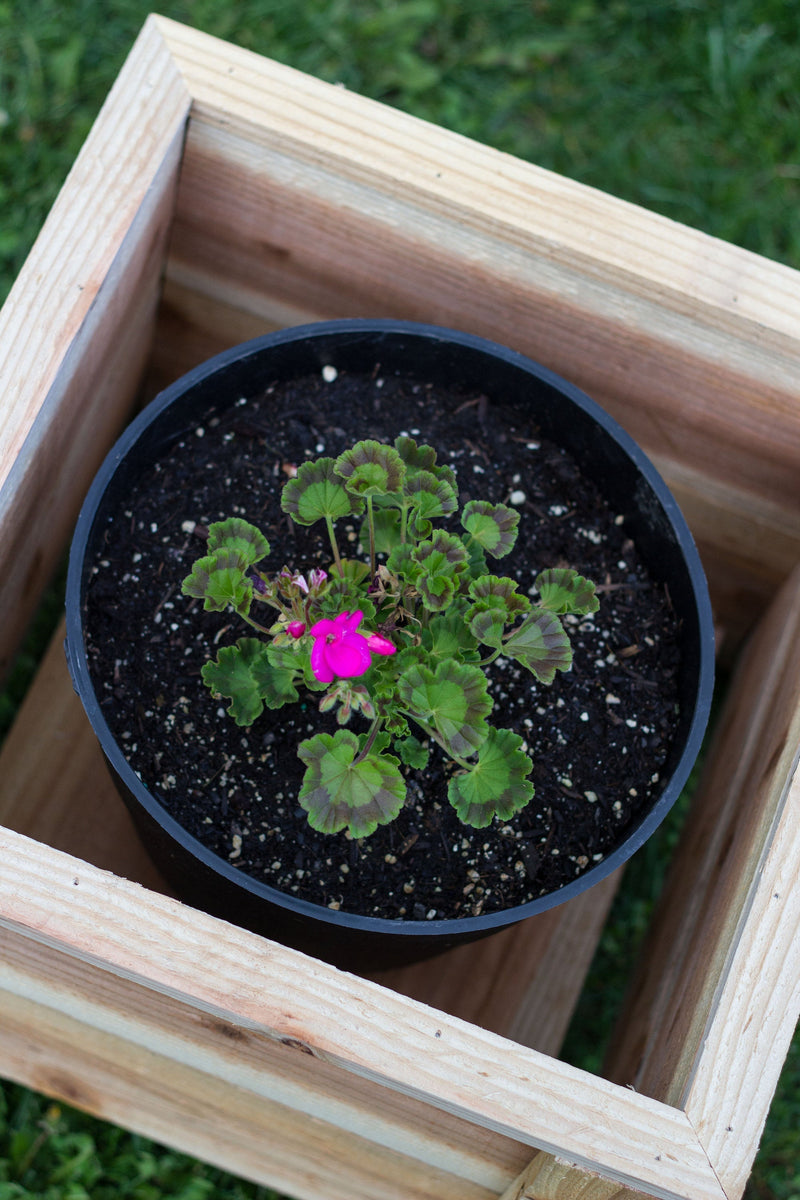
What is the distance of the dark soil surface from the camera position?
3.37 feet

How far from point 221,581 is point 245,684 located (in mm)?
102

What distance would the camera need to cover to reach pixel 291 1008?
2.77ft

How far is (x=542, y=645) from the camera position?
0.91 metres

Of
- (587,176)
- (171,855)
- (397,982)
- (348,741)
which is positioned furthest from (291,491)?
(587,176)

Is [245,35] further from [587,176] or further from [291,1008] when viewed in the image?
[291,1008]

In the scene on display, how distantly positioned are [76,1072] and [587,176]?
5.24 ft

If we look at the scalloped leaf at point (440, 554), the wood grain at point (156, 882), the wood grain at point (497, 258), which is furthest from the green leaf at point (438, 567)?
the wood grain at point (156, 882)

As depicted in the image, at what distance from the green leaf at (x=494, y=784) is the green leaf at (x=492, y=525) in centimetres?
16

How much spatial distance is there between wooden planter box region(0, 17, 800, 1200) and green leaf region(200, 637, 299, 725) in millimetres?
174

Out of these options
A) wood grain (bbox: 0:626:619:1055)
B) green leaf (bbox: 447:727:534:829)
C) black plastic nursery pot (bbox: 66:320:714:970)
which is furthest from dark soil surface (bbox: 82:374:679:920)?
wood grain (bbox: 0:626:619:1055)

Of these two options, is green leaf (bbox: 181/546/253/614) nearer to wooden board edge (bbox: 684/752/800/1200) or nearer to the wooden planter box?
the wooden planter box

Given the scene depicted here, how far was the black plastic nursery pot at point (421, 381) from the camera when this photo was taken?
955 millimetres

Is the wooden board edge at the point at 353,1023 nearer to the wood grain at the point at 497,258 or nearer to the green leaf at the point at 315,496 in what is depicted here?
the green leaf at the point at 315,496

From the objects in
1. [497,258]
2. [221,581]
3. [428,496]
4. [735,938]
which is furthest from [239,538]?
[735,938]
